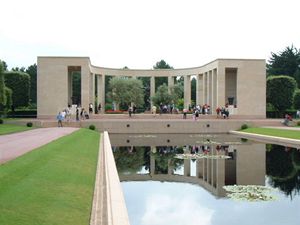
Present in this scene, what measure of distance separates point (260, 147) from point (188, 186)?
9.68m

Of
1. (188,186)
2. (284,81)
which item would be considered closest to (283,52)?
(284,81)

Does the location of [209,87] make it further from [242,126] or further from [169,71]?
[242,126]

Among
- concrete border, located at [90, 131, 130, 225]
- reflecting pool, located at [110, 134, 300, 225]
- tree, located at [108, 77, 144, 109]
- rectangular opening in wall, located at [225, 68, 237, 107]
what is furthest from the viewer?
tree, located at [108, 77, 144, 109]

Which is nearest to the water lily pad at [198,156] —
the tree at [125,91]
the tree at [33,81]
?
the tree at [125,91]

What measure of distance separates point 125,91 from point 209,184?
40.2 m

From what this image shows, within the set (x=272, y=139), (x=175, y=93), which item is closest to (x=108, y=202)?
(x=272, y=139)

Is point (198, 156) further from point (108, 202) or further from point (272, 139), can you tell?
point (108, 202)

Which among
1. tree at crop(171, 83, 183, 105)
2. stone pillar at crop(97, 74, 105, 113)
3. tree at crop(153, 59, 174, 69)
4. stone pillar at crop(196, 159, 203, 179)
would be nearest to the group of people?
stone pillar at crop(97, 74, 105, 113)

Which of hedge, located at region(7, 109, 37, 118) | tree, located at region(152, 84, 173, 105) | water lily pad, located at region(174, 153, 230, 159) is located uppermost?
tree, located at region(152, 84, 173, 105)

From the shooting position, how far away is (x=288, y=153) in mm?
16875

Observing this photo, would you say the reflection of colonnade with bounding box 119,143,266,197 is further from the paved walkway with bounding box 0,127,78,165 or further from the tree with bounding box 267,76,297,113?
the tree with bounding box 267,76,297,113

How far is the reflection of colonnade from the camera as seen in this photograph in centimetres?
1108

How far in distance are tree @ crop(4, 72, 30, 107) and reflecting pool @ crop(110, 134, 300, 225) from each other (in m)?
28.3

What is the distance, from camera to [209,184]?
11070 millimetres
